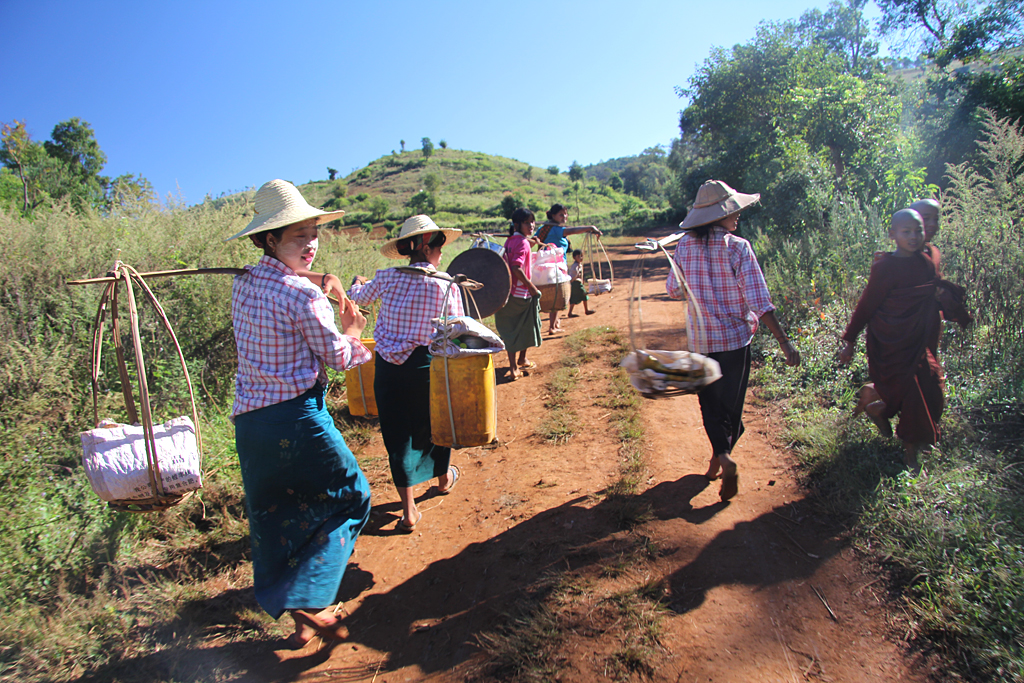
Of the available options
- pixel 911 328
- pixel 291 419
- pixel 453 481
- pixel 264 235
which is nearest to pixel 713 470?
pixel 911 328

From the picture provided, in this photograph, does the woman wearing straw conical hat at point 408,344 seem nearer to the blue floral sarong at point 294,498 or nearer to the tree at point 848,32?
the blue floral sarong at point 294,498

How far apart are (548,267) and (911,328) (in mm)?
4021

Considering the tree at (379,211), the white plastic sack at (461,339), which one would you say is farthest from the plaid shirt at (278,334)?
the tree at (379,211)

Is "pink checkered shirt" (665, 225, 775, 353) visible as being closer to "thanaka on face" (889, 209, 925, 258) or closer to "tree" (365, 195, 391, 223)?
"thanaka on face" (889, 209, 925, 258)

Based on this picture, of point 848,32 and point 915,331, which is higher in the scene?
point 848,32

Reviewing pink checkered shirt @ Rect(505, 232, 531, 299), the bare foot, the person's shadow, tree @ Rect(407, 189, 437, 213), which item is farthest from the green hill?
the person's shadow

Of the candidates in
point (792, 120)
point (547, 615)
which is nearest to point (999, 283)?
point (547, 615)

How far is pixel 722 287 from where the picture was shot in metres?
3.36

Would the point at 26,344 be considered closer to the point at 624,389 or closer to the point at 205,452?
the point at 205,452

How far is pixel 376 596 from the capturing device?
3131 millimetres

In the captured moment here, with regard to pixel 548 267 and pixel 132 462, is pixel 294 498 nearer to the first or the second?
pixel 132 462

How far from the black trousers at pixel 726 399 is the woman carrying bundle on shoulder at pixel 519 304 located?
10.1 ft

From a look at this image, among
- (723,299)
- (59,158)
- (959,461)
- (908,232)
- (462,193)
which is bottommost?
(959,461)

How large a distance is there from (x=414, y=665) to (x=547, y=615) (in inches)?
26.8
